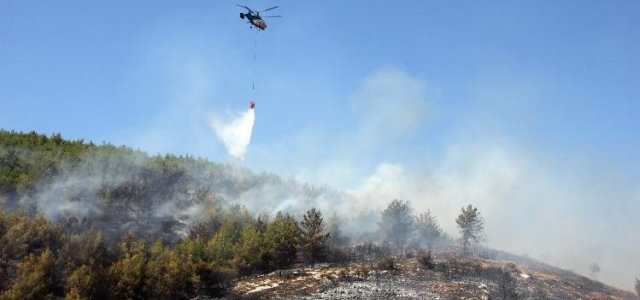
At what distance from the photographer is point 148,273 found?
4591 cm

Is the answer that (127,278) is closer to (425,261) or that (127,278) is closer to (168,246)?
(168,246)

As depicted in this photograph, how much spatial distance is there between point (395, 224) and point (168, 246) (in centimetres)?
4252

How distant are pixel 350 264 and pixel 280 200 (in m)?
61.9

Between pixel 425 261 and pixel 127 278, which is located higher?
pixel 425 261

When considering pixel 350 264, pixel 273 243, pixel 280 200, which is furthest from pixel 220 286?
pixel 280 200

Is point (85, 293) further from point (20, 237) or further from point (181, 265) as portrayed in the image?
point (20, 237)

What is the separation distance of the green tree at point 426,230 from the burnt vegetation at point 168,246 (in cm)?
27

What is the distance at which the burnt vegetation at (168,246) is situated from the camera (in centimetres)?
4366

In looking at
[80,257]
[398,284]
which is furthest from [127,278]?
[398,284]

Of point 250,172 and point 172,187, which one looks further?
point 250,172

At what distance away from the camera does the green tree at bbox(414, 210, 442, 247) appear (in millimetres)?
98500

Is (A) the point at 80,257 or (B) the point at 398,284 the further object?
(A) the point at 80,257

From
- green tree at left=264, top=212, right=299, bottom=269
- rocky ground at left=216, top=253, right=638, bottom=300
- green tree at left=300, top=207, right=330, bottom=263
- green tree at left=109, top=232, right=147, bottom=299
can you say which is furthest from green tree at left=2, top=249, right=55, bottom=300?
green tree at left=300, top=207, right=330, bottom=263

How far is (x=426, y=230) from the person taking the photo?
99188 mm
